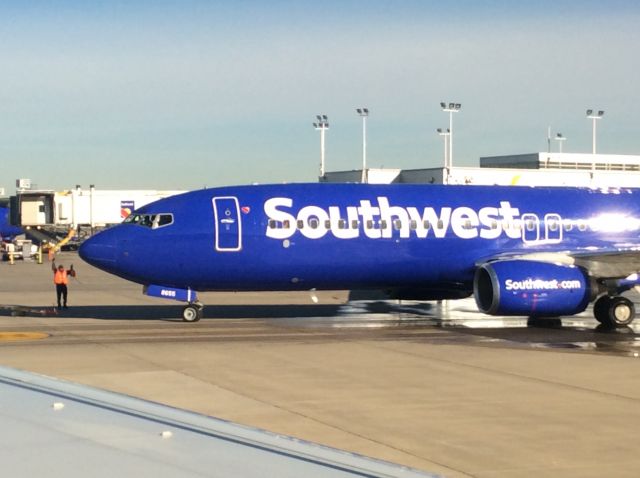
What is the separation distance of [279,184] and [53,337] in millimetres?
7404

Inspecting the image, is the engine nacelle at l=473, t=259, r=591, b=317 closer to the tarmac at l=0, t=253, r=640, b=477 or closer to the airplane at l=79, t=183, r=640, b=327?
the airplane at l=79, t=183, r=640, b=327

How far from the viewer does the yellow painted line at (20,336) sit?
2161 centimetres

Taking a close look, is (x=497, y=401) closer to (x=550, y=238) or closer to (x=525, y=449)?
(x=525, y=449)

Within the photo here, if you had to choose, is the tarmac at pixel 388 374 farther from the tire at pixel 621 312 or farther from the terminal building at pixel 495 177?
the terminal building at pixel 495 177

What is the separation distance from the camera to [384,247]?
25.6 meters

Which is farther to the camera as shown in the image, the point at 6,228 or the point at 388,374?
the point at 6,228

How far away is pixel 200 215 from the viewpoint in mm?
24859

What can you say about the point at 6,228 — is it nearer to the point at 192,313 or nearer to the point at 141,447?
the point at 192,313

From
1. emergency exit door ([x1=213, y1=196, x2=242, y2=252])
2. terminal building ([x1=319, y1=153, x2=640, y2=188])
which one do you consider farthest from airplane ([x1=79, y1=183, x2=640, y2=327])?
terminal building ([x1=319, y1=153, x2=640, y2=188])

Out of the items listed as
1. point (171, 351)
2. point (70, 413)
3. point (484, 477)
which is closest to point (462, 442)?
point (484, 477)

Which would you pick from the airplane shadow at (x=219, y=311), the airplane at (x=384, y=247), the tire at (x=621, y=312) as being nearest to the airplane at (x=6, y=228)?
the airplane shadow at (x=219, y=311)

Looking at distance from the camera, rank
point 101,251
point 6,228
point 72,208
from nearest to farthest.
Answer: point 101,251, point 72,208, point 6,228

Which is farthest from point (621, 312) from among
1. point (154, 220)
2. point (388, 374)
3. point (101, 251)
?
point (101, 251)

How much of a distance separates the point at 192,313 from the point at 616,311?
10962 mm
